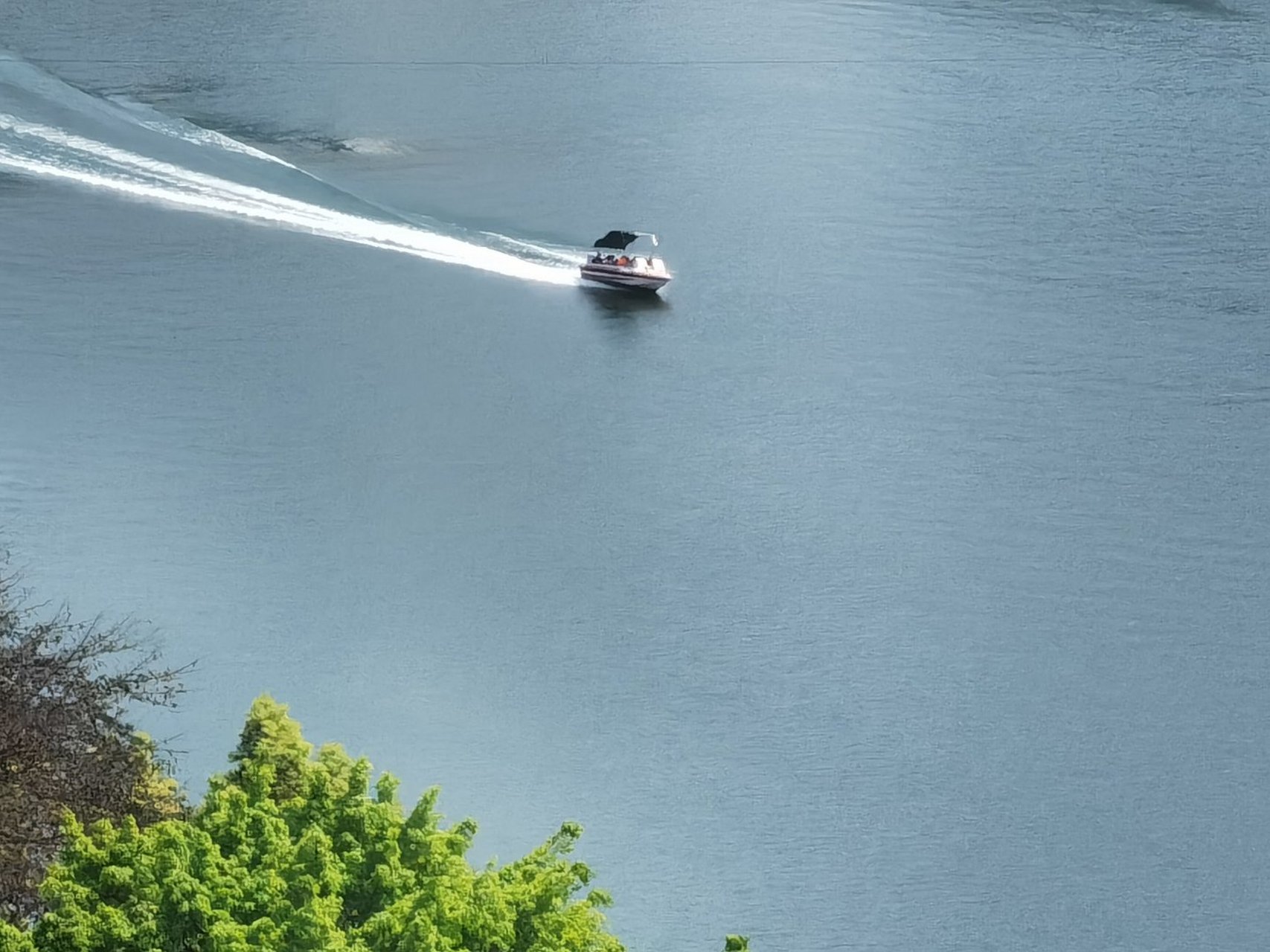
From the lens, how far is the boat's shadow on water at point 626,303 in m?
53.2

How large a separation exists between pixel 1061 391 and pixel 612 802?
15972 mm

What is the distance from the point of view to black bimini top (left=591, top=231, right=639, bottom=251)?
2115 inches

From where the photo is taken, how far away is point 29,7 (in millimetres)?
63750

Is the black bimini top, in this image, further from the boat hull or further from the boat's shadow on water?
the boat's shadow on water

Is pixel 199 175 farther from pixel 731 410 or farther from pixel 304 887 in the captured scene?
pixel 304 887

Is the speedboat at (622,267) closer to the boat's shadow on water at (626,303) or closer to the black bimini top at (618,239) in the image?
the black bimini top at (618,239)

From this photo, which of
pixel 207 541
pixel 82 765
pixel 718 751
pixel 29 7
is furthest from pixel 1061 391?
pixel 29 7

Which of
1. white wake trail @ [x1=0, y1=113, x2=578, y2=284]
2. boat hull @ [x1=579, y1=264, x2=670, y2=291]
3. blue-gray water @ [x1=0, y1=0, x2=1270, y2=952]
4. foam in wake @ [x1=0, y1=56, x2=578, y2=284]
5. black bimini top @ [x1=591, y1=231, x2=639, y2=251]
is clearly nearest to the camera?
blue-gray water @ [x1=0, y1=0, x2=1270, y2=952]

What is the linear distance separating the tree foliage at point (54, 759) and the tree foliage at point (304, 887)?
139 centimetres

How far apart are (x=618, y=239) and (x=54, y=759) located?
78.4 feet

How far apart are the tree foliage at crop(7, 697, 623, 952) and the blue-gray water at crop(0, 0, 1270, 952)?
9235 millimetres

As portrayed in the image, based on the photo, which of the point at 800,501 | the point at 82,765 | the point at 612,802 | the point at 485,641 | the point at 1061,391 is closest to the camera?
the point at 82,765

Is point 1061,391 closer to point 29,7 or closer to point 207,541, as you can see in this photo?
point 207,541

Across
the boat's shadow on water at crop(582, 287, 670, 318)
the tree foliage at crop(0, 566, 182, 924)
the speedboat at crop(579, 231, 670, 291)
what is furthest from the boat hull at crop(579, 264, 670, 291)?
the tree foliage at crop(0, 566, 182, 924)
